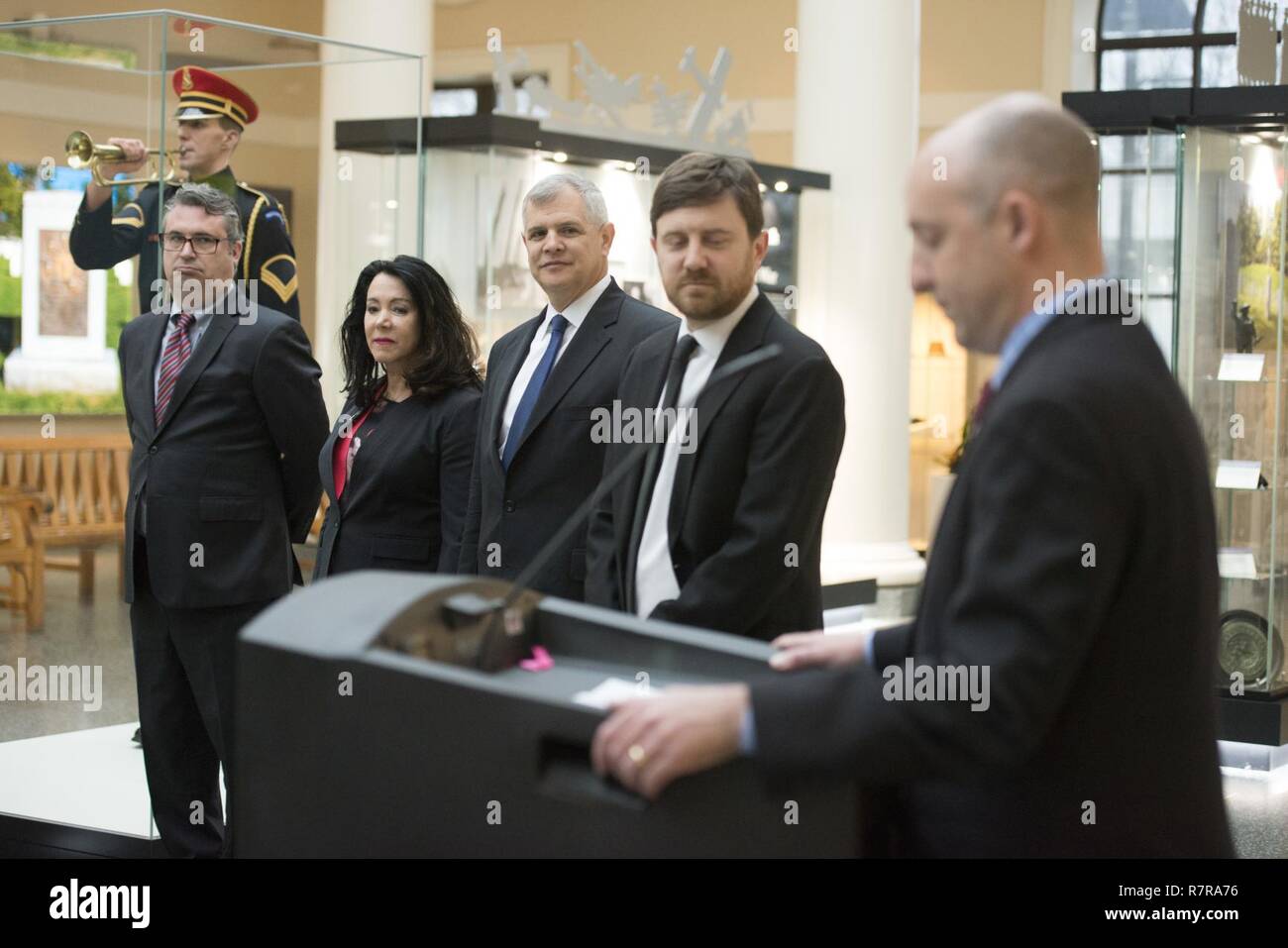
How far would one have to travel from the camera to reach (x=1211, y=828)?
166cm

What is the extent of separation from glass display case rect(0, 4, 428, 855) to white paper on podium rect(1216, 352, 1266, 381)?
3866mm

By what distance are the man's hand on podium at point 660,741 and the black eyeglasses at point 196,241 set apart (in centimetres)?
314

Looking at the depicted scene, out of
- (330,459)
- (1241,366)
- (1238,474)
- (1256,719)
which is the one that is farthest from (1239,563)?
(330,459)

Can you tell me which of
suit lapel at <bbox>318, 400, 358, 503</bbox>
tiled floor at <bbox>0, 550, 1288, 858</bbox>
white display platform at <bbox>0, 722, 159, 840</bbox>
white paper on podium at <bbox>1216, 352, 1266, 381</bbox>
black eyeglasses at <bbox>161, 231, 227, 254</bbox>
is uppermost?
black eyeglasses at <bbox>161, 231, 227, 254</bbox>

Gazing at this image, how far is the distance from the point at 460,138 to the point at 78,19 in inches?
133

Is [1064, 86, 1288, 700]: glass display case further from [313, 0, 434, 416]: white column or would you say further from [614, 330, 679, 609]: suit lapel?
[614, 330, 679, 609]: suit lapel

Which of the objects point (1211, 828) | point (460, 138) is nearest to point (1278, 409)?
point (460, 138)

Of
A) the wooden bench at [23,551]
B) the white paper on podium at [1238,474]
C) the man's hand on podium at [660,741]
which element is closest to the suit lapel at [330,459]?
the wooden bench at [23,551]

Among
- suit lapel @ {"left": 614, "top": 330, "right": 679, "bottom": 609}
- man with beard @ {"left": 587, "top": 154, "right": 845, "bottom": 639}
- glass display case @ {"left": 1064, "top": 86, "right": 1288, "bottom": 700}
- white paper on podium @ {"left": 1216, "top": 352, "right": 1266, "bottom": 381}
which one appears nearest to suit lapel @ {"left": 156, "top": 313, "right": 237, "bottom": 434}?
suit lapel @ {"left": 614, "top": 330, "right": 679, "bottom": 609}

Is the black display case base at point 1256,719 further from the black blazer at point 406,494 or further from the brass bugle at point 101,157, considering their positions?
→ the brass bugle at point 101,157

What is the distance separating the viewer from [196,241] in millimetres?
4332

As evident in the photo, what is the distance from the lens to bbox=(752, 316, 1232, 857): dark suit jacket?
153 cm

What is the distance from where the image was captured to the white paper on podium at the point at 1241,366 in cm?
680

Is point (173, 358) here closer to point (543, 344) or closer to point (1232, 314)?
point (543, 344)
